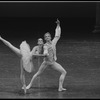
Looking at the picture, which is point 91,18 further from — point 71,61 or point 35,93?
point 35,93

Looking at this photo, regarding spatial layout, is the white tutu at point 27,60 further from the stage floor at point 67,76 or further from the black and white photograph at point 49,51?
the stage floor at point 67,76

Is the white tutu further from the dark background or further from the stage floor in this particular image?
the dark background

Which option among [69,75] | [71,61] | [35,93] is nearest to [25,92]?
[35,93]

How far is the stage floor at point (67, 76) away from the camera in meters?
10.1

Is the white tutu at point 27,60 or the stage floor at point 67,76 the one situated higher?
the white tutu at point 27,60

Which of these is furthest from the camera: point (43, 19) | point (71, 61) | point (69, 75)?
point (43, 19)

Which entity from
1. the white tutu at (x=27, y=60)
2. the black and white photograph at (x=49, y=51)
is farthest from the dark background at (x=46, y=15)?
the white tutu at (x=27, y=60)

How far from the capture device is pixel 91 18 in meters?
21.0

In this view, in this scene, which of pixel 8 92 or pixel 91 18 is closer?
pixel 8 92

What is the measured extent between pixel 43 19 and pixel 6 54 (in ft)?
21.3

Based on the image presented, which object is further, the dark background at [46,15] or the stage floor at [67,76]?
the dark background at [46,15]

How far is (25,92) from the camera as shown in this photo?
33.1 feet

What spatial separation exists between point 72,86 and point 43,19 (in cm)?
1012

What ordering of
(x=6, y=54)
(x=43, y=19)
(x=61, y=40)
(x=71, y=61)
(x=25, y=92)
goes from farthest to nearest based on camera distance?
(x=43, y=19) → (x=61, y=40) → (x=6, y=54) → (x=71, y=61) → (x=25, y=92)
